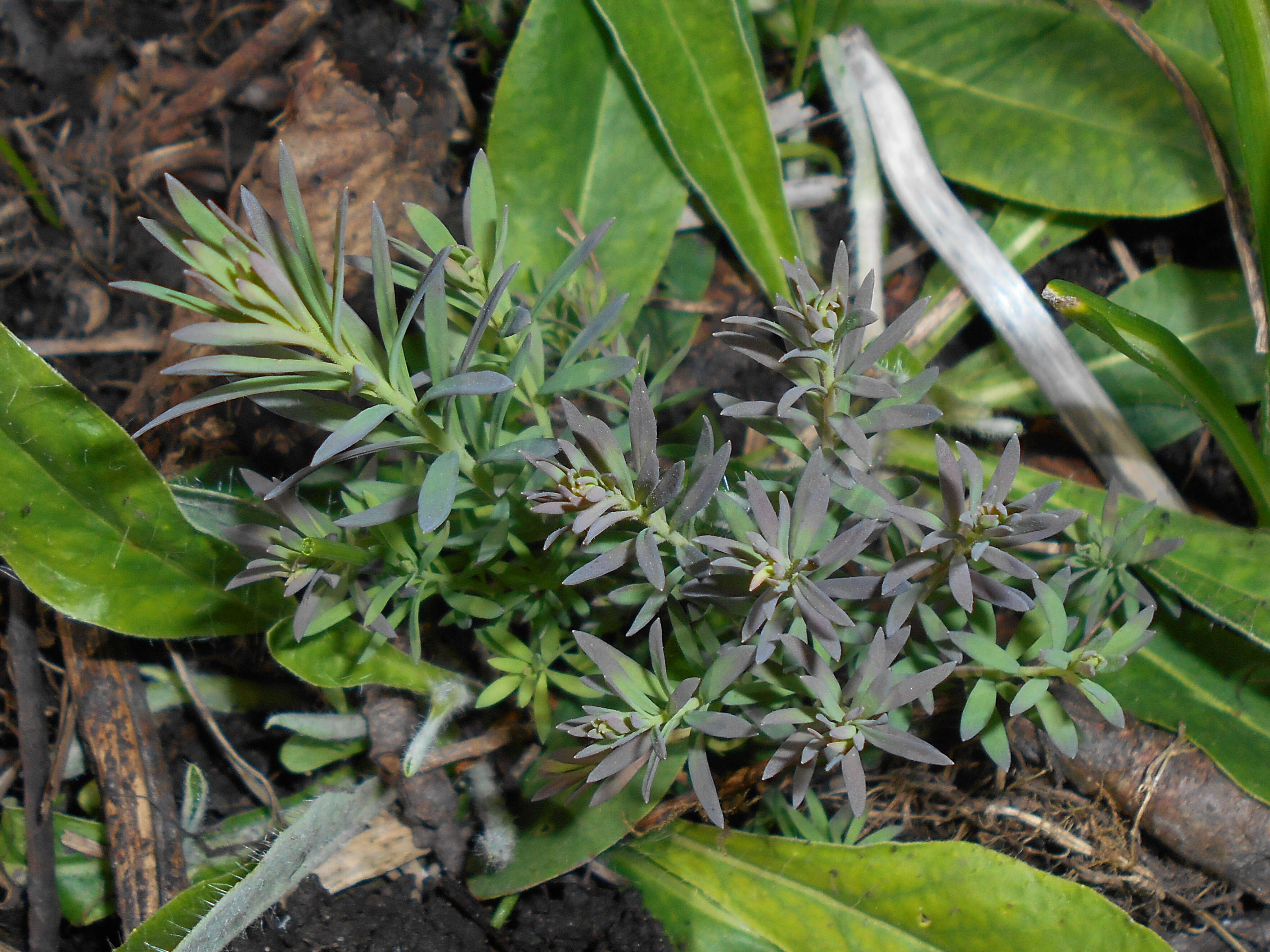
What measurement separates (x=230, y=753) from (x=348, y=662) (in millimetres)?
427

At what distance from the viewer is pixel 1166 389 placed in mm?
1972

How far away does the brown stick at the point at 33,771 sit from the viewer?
1642 mm

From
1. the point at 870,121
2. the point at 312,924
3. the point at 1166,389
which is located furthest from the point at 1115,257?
the point at 312,924

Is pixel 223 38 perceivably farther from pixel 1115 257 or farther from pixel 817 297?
pixel 1115 257

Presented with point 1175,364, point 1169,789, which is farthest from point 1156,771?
point 1175,364

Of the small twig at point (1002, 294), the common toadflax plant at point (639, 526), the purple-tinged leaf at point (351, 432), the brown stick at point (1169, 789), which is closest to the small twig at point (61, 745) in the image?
the common toadflax plant at point (639, 526)

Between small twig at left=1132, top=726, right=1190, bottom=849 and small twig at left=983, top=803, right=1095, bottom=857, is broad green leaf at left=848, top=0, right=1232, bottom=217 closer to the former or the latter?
small twig at left=1132, top=726, right=1190, bottom=849

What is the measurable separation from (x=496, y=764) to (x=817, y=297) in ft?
3.84

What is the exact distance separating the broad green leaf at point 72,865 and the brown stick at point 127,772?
0.05 m

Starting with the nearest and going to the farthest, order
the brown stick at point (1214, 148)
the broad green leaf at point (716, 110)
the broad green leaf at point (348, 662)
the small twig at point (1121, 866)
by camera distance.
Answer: the broad green leaf at point (348, 662)
the small twig at point (1121, 866)
the brown stick at point (1214, 148)
the broad green leaf at point (716, 110)

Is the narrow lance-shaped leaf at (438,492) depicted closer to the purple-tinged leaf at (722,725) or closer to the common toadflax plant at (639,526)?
the common toadflax plant at (639,526)

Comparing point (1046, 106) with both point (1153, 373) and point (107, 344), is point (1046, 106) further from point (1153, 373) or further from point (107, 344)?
point (107, 344)

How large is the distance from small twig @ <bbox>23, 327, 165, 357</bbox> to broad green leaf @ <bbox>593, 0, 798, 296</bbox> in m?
1.35

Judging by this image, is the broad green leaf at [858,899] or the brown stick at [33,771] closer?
the broad green leaf at [858,899]
